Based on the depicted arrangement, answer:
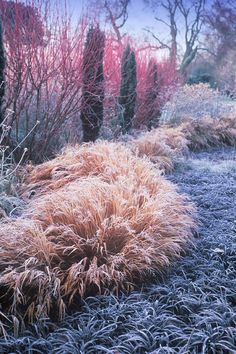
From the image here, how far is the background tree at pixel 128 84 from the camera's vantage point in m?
7.79

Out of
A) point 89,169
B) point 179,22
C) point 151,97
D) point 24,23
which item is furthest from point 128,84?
point 179,22

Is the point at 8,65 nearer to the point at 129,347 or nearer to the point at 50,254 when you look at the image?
the point at 50,254

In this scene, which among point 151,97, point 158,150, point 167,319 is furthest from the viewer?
point 151,97

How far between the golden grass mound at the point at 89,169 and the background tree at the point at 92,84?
162cm

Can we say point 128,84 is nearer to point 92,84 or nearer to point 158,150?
point 92,84

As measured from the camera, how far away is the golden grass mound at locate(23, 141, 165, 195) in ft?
11.9

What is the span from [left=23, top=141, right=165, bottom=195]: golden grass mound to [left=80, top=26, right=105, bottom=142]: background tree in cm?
162

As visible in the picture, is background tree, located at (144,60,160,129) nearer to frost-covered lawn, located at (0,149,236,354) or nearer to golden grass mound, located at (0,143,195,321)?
golden grass mound, located at (0,143,195,321)

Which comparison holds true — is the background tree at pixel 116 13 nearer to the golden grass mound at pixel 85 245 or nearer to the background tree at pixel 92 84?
the background tree at pixel 92 84

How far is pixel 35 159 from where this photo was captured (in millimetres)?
5012

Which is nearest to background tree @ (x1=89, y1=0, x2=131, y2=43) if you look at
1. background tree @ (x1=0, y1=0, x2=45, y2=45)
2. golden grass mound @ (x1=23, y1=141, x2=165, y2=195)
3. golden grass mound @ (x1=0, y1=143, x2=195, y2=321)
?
background tree @ (x1=0, y1=0, x2=45, y2=45)

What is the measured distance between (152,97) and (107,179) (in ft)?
19.3

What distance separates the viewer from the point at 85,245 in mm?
2332

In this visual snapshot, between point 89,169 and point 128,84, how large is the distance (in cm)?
445
